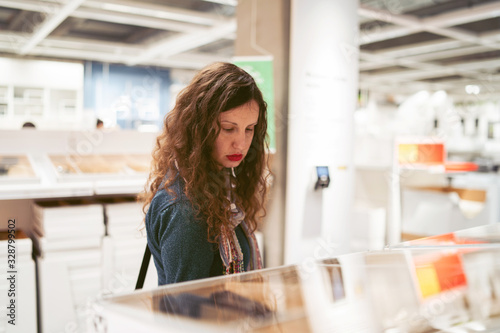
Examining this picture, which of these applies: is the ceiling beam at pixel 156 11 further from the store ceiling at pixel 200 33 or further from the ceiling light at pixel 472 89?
the ceiling light at pixel 472 89

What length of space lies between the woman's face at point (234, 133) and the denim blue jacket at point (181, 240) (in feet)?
0.58

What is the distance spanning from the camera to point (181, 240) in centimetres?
113

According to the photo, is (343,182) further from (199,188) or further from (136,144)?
(199,188)

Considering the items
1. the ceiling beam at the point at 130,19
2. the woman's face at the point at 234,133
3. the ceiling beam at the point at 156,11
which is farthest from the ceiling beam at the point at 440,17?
the woman's face at the point at 234,133

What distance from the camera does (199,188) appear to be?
124 centimetres

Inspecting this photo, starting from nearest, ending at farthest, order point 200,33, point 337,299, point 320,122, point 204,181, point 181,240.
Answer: point 337,299, point 181,240, point 204,181, point 320,122, point 200,33

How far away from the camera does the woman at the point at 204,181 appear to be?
1.15 metres

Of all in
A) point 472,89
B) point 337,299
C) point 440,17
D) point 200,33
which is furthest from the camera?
point 472,89

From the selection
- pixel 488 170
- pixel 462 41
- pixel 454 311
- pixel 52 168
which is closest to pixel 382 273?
pixel 454 311

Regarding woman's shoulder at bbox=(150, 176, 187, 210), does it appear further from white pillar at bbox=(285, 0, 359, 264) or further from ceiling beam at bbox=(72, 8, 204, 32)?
ceiling beam at bbox=(72, 8, 204, 32)

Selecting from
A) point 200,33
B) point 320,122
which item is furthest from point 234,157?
point 200,33

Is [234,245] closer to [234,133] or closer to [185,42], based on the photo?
[234,133]

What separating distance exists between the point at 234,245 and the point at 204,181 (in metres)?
0.22

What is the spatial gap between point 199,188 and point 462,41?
7704 millimetres
